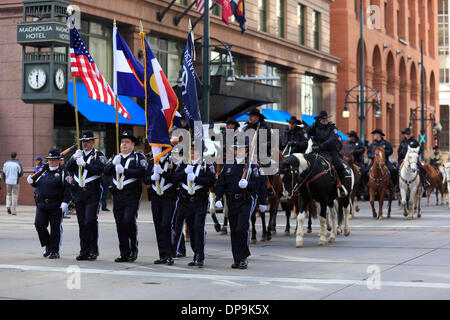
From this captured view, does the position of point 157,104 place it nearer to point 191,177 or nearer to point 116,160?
point 116,160

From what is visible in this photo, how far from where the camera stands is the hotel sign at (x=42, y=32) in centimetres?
2627

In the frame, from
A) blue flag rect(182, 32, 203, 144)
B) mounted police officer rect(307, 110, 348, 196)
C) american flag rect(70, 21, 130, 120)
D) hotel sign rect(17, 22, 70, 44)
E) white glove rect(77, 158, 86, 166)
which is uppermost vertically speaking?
hotel sign rect(17, 22, 70, 44)

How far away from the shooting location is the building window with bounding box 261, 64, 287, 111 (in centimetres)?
4475

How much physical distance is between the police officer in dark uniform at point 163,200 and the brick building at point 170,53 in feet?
55.0

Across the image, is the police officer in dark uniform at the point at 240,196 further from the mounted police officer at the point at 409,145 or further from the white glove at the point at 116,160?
the mounted police officer at the point at 409,145

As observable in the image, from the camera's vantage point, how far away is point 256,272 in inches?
455

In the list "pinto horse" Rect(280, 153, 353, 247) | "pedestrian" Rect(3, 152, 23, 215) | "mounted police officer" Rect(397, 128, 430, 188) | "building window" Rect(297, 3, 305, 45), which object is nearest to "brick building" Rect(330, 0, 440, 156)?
"building window" Rect(297, 3, 305, 45)

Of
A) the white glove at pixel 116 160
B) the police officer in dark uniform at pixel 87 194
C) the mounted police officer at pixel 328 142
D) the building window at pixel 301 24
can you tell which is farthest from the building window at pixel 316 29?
the white glove at pixel 116 160

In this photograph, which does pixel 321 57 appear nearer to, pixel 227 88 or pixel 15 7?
pixel 227 88

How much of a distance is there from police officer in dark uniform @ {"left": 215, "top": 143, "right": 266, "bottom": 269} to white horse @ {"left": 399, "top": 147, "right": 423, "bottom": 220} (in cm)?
1187

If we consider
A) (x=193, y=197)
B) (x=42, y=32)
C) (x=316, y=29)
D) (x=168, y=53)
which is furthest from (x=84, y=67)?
(x=316, y=29)

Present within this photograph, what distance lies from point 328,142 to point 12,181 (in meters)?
12.8

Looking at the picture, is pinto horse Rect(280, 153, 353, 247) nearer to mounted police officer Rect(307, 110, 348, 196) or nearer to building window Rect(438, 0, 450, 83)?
mounted police officer Rect(307, 110, 348, 196)
